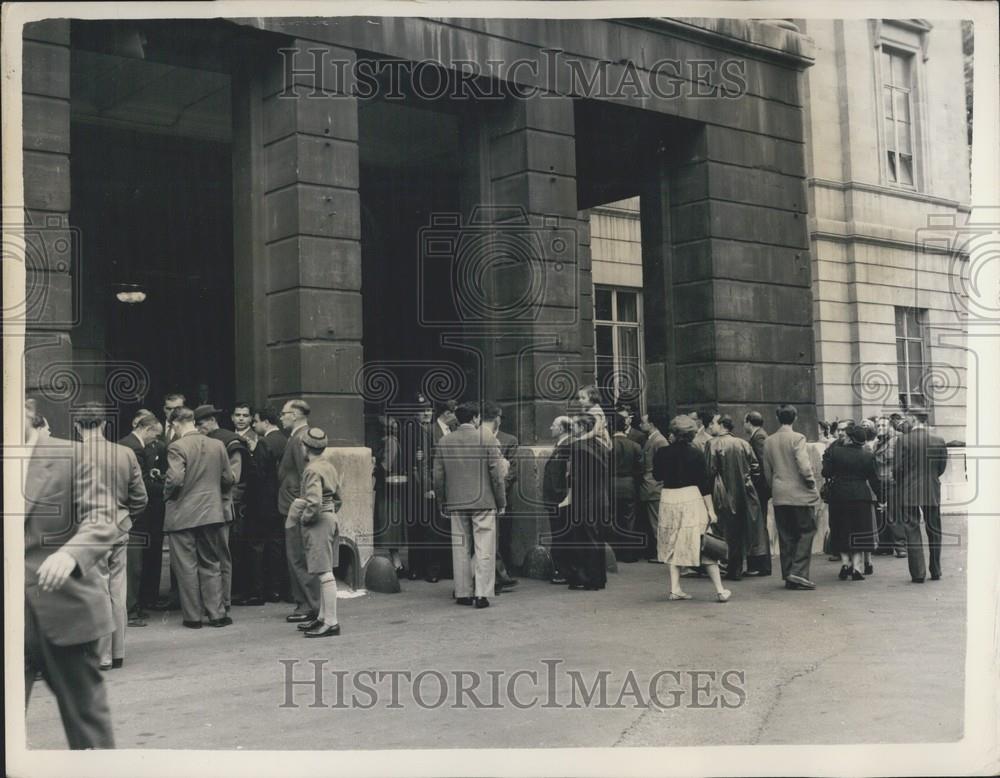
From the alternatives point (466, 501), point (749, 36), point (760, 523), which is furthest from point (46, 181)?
point (749, 36)

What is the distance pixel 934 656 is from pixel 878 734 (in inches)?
88.1

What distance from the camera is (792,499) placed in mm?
12016

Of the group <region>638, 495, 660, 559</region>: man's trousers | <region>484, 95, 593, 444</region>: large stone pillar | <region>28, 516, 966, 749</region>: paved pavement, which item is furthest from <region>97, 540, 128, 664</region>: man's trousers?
<region>638, 495, 660, 559</region>: man's trousers

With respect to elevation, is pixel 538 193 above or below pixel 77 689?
above

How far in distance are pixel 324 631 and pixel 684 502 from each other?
403 cm

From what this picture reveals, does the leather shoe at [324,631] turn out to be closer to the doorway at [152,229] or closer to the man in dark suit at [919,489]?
the doorway at [152,229]

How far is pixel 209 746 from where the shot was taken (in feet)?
19.5

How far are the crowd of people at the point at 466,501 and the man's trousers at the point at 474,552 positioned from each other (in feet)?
0.05

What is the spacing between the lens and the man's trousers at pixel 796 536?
38.8ft

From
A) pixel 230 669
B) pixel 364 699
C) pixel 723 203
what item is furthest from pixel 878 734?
pixel 723 203

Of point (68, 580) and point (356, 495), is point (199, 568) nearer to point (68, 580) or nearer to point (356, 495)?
point (356, 495)

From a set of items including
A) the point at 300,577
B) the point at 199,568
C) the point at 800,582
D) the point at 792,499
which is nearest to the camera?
the point at 199,568

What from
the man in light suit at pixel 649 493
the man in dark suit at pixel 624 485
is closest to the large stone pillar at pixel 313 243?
the man in dark suit at pixel 624 485

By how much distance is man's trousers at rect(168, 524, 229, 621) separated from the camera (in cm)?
951
